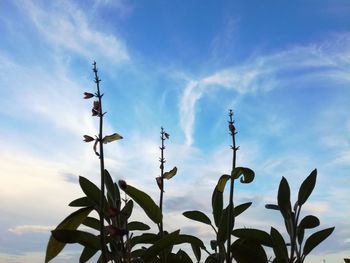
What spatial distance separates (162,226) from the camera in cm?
207

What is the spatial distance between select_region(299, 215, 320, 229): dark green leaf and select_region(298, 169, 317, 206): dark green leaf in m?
0.08

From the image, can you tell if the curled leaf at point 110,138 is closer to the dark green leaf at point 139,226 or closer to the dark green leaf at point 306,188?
the dark green leaf at point 139,226

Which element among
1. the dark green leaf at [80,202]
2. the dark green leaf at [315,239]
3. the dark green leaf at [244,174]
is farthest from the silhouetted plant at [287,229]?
the dark green leaf at [80,202]

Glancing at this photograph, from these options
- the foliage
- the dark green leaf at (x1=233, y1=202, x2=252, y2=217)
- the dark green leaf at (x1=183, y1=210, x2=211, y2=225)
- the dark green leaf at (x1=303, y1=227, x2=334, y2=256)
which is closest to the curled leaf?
the foliage

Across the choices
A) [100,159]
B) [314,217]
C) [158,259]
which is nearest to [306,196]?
[314,217]

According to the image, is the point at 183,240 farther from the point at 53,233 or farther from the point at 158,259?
the point at 53,233

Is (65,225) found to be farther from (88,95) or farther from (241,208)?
(241,208)

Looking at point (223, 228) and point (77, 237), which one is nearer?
point (77, 237)

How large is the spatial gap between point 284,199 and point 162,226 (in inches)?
25.5

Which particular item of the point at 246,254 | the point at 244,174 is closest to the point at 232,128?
the point at 244,174

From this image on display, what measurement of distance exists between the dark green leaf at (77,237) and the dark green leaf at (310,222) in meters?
1.06

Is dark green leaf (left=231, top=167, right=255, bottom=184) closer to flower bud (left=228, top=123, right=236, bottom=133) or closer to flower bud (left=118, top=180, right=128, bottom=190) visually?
flower bud (left=228, top=123, right=236, bottom=133)

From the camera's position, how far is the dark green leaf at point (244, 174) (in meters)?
1.86

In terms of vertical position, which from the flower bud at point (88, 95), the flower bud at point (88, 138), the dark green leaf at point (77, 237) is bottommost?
the dark green leaf at point (77, 237)
